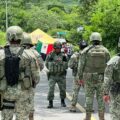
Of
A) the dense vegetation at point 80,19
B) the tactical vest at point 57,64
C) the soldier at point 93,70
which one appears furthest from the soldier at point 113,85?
the dense vegetation at point 80,19

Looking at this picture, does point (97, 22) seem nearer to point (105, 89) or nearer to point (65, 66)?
point (65, 66)

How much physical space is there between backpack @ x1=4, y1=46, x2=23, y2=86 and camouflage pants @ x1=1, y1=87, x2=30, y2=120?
13cm

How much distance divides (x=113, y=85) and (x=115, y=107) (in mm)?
331

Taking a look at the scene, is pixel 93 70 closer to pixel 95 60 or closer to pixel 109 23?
→ pixel 95 60

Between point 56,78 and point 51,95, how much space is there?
437mm

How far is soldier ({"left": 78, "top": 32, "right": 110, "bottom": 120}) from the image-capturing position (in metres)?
11.8

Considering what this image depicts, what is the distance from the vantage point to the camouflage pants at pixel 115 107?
8784 mm

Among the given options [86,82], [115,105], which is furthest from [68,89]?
[115,105]

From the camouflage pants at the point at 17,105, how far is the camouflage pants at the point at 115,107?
1241mm

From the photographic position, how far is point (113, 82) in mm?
8930

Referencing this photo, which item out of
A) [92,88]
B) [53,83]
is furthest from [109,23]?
[92,88]

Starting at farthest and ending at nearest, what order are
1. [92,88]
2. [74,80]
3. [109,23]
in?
[109,23]
[74,80]
[92,88]

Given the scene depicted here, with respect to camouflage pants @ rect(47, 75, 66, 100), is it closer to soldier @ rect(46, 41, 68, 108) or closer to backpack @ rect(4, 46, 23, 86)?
soldier @ rect(46, 41, 68, 108)

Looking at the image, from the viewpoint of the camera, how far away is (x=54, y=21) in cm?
9206
